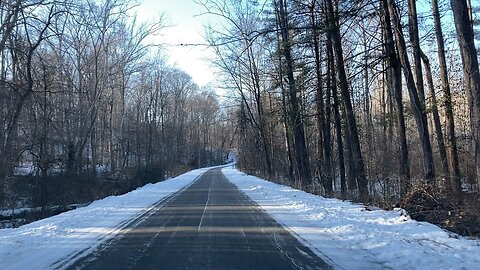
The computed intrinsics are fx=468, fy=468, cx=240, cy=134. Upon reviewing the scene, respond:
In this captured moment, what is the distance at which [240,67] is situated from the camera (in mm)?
46062

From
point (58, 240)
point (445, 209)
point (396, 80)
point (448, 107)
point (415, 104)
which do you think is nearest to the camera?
point (58, 240)

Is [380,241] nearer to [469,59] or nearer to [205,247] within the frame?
[205,247]

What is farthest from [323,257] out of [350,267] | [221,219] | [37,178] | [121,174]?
[121,174]

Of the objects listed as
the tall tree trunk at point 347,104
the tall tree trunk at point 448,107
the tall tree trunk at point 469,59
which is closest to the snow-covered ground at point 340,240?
the tall tree trunk at point 469,59

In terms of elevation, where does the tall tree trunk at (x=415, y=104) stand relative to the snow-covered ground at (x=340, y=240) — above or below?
above

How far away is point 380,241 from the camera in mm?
9156

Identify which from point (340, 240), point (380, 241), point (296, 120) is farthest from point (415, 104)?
point (296, 120)

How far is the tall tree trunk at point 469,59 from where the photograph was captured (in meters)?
10.7

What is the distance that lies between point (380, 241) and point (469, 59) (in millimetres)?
4858

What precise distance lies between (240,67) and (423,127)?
102 feet

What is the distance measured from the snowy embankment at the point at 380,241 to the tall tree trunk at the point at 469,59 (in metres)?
2.71

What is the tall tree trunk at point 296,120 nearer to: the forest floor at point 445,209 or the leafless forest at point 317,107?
the leafless forest at point 317,107

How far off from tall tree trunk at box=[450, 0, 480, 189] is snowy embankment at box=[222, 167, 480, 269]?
2.71 meters

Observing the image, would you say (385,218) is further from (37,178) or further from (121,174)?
(121,174)
